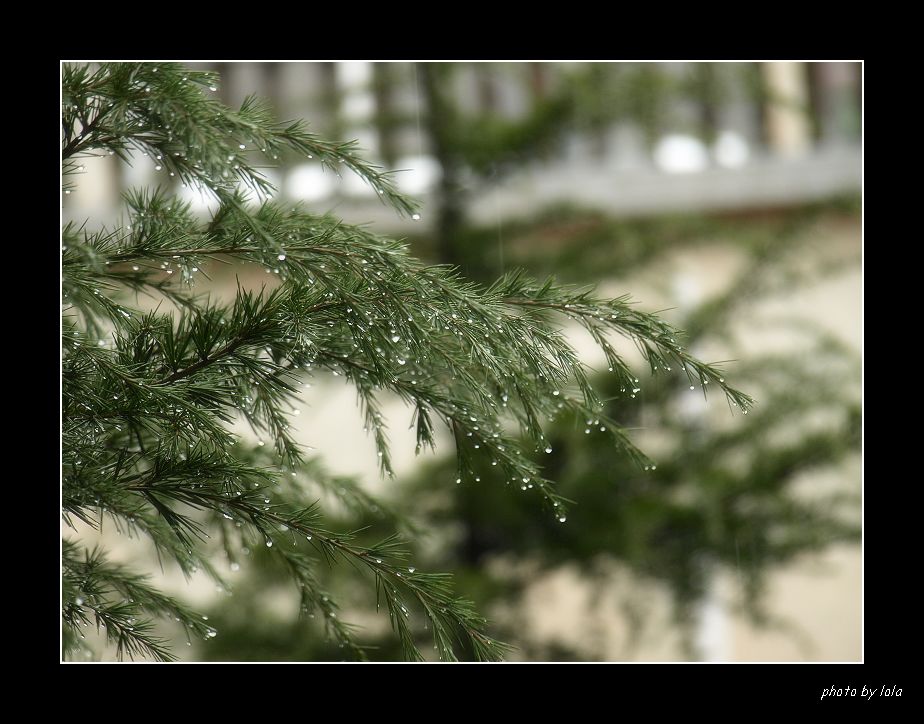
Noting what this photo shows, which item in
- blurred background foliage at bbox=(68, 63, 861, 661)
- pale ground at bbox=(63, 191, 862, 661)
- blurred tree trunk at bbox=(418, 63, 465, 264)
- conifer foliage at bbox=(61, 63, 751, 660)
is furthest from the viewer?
pale ground at bbox=(63, 191, 862, 661)

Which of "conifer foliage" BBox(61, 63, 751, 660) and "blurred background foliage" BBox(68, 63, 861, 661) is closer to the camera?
"conifer foliage" BBox(61, 63, 751, 660)

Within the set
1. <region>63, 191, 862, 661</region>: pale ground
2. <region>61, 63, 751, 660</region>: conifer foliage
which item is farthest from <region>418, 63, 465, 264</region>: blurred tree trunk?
<region>61, 63, 751, 660</region>: conifer foliage

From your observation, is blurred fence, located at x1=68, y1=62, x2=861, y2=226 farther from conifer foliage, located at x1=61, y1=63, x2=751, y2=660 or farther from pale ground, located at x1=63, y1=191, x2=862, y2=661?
conifer foliage, located at x1=61, y1=63, x2=751, y2=660

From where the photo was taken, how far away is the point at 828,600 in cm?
423

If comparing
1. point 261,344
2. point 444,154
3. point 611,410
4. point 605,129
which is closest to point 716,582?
point 611,410

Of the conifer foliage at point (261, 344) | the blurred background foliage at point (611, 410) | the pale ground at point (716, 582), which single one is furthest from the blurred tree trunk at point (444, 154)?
the conifer foliage at point (261, 344)

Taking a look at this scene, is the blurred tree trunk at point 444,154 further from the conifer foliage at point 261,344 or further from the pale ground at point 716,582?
the conifer foliage at point 261,344

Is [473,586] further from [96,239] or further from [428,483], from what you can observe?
[96,239]

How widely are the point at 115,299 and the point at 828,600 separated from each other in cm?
380

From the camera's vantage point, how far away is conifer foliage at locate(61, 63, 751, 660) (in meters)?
0.94

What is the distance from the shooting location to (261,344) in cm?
97

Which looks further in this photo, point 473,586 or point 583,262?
point 583,262
